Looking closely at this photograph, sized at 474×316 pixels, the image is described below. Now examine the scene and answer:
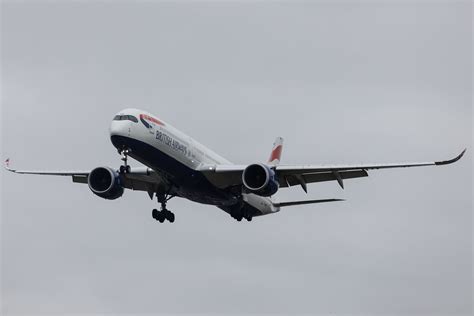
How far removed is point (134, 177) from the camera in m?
63.9

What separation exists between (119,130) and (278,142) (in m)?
17.6

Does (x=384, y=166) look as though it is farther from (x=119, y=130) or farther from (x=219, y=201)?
(x=119, y=130)

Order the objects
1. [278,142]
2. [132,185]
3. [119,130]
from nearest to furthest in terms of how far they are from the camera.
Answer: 1. [119,130]
2. [132,185]
3. [278,142]

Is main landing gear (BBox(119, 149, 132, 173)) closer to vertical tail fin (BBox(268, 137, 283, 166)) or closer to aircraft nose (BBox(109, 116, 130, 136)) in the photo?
aircraft nose (BBox(109, 116, 130, 136))

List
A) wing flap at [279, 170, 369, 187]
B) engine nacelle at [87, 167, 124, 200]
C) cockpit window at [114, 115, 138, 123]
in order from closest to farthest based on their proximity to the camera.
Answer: cockpit window at [114, 115, 138, 123], wing flap at [279, 170, 369, 187], engine nacelle at [87, 167, 124, 200]

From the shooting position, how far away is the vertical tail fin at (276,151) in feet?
237

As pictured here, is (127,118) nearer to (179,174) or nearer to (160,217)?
(179,174)

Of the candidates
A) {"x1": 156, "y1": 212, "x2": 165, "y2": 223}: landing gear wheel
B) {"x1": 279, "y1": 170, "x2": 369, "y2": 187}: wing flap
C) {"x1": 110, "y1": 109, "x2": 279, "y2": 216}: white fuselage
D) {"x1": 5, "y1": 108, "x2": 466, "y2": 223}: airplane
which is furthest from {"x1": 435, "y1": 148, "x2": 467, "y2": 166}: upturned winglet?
{"x1": 156, "y1": 212, "x2": 165, "y2": 223}: landing gear wheel

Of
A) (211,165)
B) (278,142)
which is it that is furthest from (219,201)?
(278,142)

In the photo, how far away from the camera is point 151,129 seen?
5806 centimetres

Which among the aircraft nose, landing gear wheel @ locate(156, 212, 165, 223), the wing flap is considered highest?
the wing flap

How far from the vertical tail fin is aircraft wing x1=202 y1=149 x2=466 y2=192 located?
921 centimetres

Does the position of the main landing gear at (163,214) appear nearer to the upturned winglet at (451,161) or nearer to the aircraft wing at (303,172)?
the aircraft wing at (303,172)

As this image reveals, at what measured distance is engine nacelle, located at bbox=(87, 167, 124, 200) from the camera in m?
62.3
